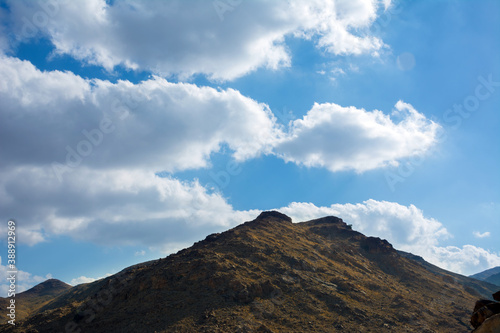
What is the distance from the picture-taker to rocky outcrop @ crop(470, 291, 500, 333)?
35.4 feet

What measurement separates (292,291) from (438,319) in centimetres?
2276

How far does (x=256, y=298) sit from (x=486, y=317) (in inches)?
1166

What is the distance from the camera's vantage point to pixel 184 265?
44.4m

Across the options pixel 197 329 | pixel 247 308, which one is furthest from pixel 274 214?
pixel 197 329

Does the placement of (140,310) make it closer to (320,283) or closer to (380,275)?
(320,283)

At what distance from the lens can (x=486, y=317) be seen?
41.4ft

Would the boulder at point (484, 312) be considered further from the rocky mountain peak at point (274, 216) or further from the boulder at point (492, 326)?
the rocky mountain peak at point (274, 216)

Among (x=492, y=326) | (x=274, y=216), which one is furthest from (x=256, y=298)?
(x=274, y=216)

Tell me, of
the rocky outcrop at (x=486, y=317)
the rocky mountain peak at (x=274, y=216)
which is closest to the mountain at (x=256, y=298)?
the rocky mountain peak at (x=274, y=216)

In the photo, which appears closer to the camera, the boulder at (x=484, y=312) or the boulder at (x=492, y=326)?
the boulder at (x=492, y=326)

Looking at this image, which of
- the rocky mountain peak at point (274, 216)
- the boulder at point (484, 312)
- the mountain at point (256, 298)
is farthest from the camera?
the rocky mountain peak at point (274, 216)

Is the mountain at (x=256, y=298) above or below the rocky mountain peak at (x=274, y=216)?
below

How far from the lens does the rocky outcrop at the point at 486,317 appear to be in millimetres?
10797

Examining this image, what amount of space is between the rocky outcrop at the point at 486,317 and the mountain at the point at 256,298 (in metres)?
23.9
